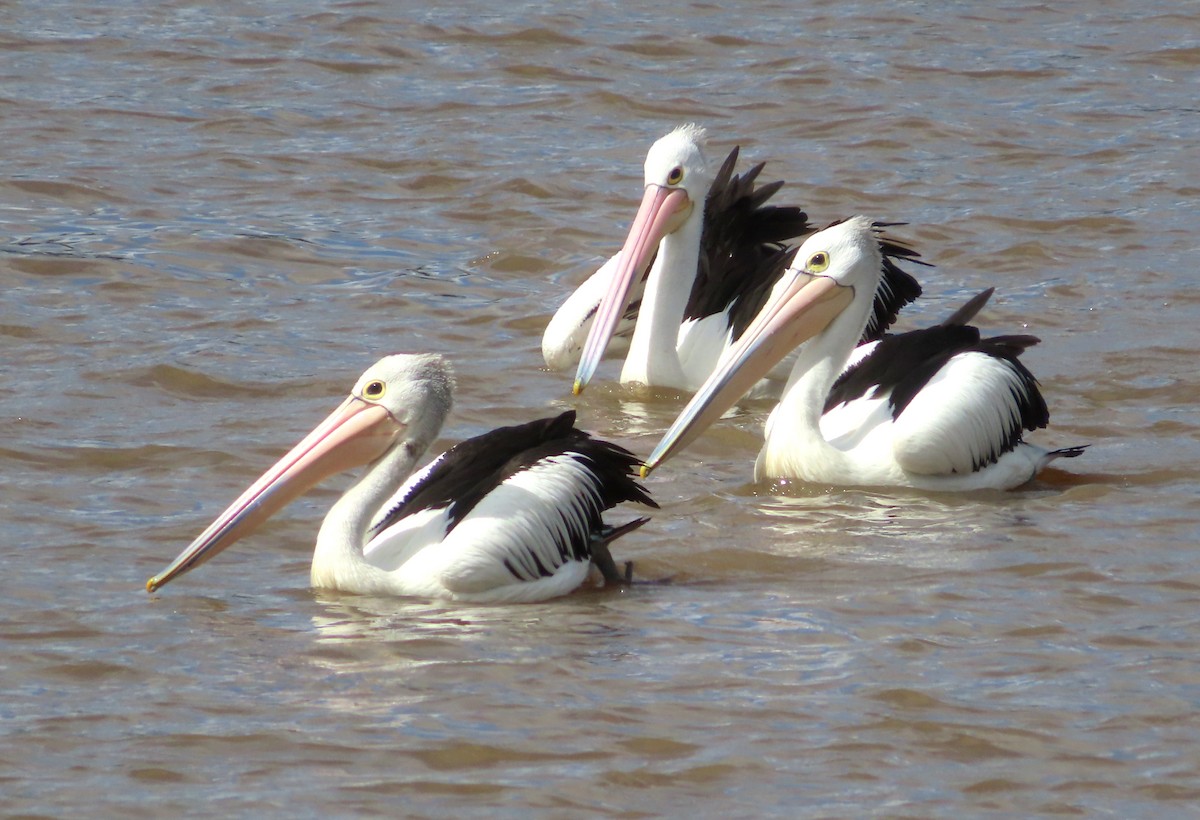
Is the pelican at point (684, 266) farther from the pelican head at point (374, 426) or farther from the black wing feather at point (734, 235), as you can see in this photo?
the pelican head at point (374, 426)

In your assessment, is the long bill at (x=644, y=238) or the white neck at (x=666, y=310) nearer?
the long bill at (x=644, y=238)

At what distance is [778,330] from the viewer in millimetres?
6289

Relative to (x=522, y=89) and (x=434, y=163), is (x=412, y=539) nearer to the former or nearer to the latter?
(x=434, y=163)

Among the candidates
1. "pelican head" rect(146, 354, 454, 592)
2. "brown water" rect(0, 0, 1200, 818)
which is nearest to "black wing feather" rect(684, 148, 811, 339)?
"brown water" rect(0, 0, 1200, 818)

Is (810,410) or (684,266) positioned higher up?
(684,266)

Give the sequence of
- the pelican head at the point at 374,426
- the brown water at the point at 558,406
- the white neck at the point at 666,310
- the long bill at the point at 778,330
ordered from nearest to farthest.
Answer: the brown water at the point at 558,406 → the pelican head at the point at 374,426 → the long bill at the point at 778,330 → the white neck at the point at 666,310

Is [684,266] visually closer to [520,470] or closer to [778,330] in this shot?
[778,330]

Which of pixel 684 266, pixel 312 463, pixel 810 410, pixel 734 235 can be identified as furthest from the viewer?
pixel 734 235

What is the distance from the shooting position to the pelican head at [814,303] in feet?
20.6

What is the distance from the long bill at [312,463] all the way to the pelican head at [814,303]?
49.8 inches

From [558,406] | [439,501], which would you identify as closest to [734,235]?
[558,406]

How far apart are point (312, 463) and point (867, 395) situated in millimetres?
1958

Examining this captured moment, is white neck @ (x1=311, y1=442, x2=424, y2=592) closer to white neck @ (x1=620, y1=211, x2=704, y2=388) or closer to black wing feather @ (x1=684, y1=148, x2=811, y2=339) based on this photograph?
white neck @ (x1=620, y1=211, x2=704, y2=388)

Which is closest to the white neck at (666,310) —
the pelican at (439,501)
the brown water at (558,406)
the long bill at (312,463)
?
the brown water at (558,406)
